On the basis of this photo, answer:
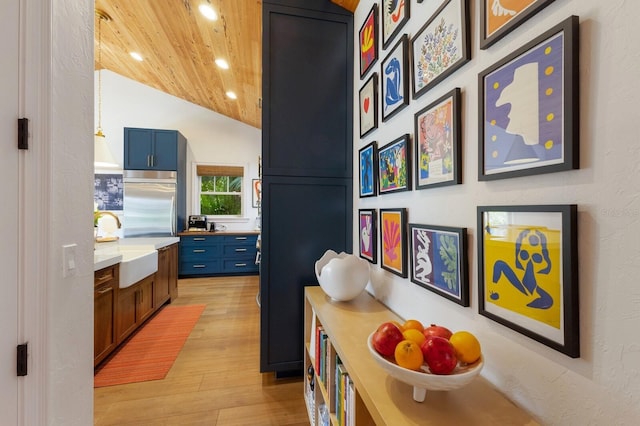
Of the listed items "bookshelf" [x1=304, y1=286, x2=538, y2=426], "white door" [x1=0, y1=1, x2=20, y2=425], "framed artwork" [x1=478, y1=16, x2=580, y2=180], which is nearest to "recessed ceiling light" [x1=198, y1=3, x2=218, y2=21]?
"white door" [x1=0, y1=1, x2=20, y2=425]

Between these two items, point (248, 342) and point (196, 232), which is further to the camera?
point (196, 232)

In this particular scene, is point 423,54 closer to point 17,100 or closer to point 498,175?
point 498,175

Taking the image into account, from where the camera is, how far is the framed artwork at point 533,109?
61 centimetres

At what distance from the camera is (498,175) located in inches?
31.5

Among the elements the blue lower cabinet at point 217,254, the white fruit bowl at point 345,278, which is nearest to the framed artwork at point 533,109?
the white fruit bowl at point 345,278

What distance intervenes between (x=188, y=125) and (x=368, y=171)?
16.1ft

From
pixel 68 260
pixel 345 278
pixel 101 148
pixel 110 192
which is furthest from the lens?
pixel 110 192

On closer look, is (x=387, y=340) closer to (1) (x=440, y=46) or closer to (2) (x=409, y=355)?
(2) (x=409, y=355)

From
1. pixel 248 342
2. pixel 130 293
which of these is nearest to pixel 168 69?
pixel 130 293

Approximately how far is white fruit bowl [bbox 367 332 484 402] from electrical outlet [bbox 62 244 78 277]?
107cm

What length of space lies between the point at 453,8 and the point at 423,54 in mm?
212

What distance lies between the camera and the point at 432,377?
660mm

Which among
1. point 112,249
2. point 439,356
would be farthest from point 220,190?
point 439,356

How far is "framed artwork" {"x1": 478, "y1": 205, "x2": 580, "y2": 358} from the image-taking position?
2.02 ft
